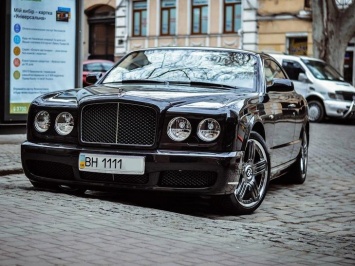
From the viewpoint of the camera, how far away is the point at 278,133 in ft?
28.8

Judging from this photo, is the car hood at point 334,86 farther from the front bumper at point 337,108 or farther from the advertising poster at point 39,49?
the advertising poster at point 39,49

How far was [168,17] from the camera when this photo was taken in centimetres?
4397

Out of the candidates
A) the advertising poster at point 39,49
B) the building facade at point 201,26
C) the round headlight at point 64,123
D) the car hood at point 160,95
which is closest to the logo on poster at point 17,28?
the advertising poster at point 39,49

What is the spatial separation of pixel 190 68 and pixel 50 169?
180cm

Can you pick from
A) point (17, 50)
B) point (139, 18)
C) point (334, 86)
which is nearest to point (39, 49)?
point (17, 50)

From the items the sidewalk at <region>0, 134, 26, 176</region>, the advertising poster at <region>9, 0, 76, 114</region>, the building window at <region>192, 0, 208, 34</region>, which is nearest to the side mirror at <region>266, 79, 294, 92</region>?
the sidewalk at <region>0, 134, 26, 176</region>

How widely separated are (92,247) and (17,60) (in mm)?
8484

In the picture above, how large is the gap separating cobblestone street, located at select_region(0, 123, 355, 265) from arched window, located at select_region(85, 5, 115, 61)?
1542 inches

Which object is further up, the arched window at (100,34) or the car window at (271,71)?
the arched window at (100,34)

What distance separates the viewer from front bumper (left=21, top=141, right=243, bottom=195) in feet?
23.1

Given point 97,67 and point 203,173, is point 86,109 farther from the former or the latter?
point 97,67

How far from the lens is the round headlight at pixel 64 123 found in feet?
24.6

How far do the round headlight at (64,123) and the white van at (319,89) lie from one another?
16.8 metres

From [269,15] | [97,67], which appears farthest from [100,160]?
[269,15]
